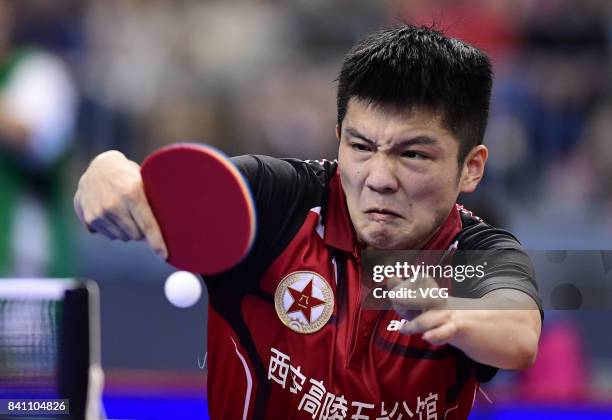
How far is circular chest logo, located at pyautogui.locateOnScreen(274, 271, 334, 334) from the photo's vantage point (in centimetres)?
282

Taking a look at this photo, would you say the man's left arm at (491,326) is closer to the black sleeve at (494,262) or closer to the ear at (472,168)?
the black sleeve at (494,262)

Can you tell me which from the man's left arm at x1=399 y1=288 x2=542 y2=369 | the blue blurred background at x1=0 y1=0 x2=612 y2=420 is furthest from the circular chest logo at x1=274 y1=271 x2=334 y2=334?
the blue blurred background at x1=0 y1=0 x2=612 y2=420

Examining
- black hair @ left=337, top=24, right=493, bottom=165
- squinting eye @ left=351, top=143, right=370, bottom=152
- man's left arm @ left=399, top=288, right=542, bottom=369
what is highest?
black hair @ left=337, top=24, right=493, bottom=165

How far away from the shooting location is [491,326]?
8.09 feet

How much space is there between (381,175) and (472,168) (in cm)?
41

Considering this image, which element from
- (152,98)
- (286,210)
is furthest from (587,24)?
(286,210)

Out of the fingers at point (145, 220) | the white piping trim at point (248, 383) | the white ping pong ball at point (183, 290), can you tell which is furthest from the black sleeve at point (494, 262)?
the fingers at point (145, 220)

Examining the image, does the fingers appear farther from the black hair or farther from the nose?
the black hair

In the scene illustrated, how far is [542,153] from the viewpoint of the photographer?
7.69m

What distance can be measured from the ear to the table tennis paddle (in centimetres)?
76

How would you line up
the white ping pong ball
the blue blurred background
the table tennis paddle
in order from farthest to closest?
1. the blue blurred background
2. the white ping pong ball
3. the table tennis paddle

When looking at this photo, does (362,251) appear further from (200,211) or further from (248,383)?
(200,211)

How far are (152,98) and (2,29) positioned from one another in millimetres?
3093

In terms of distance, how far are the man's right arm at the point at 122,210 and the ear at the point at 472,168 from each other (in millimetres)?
953
